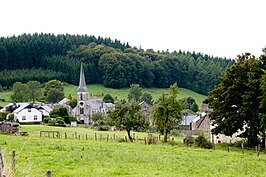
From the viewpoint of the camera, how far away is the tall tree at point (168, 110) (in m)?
46.5

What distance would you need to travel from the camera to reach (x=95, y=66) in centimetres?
16362

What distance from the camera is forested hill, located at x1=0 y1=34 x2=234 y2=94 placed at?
153m

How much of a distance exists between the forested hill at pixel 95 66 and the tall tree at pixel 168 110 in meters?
104

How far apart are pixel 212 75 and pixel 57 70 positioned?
228 ft

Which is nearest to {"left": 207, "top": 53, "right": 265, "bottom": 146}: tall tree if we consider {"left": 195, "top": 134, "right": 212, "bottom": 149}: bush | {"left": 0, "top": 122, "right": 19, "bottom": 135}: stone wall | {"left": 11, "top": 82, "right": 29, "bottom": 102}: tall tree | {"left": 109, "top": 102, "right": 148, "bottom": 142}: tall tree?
{"left": 195, "top": 134, "right": 212, "bottom": 149}: bush

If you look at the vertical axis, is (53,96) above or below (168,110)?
above

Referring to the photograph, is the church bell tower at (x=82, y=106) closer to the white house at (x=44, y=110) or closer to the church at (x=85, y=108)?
the church at (x=85, y=108)

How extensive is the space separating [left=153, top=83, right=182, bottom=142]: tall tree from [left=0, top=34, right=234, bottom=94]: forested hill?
341ft

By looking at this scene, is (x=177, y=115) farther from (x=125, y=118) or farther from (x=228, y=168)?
(x=228, y=168)

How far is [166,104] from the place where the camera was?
1832 inches

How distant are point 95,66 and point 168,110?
119699mm

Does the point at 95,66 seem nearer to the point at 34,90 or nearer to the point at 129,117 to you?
the point at 34,90

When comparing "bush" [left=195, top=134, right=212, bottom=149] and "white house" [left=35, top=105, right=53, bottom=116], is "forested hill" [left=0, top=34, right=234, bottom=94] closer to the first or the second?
"white house" [left=35, top=105, right=53, bottom=116]

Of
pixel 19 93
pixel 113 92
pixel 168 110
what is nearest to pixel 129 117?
pixel 168 110
